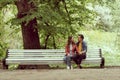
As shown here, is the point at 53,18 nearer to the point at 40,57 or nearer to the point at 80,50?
the point at 40,57

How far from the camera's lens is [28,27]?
15539 millimetres

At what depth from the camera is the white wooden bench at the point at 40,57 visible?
1321cm

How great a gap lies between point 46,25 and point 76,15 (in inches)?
95.7

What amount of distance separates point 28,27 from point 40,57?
221 centimetres

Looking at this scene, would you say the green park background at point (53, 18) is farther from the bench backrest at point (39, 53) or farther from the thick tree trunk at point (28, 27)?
the bench backrest at point (39, 53)

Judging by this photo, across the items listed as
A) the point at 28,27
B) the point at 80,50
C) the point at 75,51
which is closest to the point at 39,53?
the point at 75,51

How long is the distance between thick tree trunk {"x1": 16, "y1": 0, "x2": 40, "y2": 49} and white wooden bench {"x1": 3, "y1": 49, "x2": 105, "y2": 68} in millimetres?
1435

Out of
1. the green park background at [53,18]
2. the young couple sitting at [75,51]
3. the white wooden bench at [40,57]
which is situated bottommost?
the white wooden bench at [40,57]

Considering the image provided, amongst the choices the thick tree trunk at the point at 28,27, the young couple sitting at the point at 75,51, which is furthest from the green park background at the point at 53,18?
the young couple sitting at the point at 75,51

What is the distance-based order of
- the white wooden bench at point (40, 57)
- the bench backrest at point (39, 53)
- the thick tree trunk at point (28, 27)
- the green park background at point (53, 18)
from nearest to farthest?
the white wooden bench at point (40, 57)
the bench backrest at point (39, 53)
the green park background at point (53, 18)
the thick tree trunk at point (28, 27)

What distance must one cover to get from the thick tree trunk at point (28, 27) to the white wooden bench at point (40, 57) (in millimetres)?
1435

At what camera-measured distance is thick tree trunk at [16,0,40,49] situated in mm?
14852

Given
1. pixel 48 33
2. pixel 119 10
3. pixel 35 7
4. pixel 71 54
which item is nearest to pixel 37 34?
pixel 48 33

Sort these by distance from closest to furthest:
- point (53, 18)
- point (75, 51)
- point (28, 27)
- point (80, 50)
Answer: point (80, 50), point (75, 51), point (53, 18), point (28, 27)
